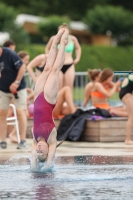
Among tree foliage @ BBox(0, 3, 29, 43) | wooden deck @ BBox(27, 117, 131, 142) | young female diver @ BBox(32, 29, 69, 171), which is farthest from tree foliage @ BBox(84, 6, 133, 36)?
young female diver @ BBox(32, 29, 69, 171)

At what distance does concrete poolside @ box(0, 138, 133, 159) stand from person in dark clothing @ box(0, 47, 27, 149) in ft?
1.28

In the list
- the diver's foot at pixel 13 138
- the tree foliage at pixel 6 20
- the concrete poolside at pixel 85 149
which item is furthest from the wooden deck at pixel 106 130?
the tree foliage at pixel 6 20

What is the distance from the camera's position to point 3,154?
11.5 m

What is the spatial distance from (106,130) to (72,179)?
5.14m

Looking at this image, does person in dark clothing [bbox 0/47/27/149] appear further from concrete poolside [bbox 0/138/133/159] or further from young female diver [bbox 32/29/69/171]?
young female diver [bbox 32/29/69/171]

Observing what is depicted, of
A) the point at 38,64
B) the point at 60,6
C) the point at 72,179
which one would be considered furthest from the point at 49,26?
the point at 72,179

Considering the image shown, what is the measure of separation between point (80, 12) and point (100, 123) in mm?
43510

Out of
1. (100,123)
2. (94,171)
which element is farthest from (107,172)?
(100,123)

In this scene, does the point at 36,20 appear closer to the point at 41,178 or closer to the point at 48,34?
the point at 48,34

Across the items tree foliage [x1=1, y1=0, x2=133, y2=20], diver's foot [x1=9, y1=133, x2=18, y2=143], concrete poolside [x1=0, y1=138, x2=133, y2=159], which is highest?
tree foliage [x1=1, y1=0, x2=133, y2=20]

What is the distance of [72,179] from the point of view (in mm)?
8320

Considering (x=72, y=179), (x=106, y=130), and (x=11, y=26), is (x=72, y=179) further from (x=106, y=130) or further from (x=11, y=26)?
(x=11, y=26)

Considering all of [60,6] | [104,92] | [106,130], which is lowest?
[106,130]

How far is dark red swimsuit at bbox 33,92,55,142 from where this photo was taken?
30.3 feet
